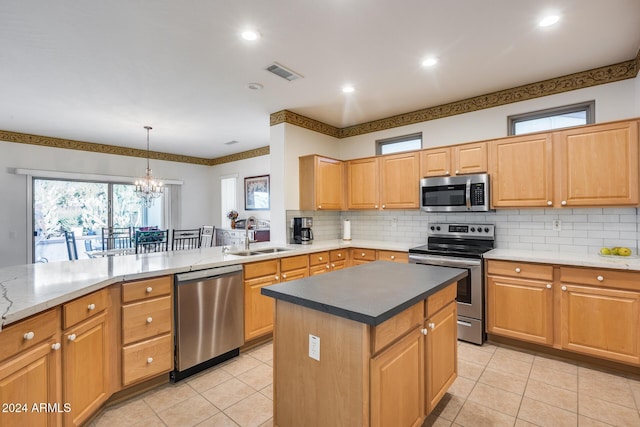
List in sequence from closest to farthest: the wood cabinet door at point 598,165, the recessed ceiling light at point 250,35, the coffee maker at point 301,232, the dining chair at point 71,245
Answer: the recessed ceiling light at point 250,35
the wood cabinet door at point 598,165
the coffee maker at point 301,232
the dining chair at point 71,245

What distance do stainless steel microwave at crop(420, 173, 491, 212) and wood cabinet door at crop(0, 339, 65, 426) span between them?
11.8 feet

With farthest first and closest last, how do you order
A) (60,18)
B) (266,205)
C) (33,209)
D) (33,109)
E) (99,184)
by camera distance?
(266,205) < (99,184) < (33,209) < (33,109) < (60,18)

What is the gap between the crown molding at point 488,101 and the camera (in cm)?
298

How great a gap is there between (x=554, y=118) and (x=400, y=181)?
177 centimetres

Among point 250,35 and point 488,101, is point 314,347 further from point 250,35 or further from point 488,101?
point 488,101

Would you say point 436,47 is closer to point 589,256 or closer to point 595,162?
point 595,162

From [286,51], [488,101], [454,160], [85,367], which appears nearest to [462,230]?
[454,160]

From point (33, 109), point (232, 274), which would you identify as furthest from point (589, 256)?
point (33, 109)

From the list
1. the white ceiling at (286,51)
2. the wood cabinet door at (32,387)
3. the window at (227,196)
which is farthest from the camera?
the window at (227,196)

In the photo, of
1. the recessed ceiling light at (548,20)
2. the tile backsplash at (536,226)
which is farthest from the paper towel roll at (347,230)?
the recessed ceiling light at (548,20)

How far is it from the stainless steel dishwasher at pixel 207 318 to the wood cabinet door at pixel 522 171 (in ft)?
9.39

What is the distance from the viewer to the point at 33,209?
531cm

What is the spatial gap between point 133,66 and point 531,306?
14.4ft

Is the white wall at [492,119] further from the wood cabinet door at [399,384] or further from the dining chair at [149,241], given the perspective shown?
the dining chair at [149,241]
